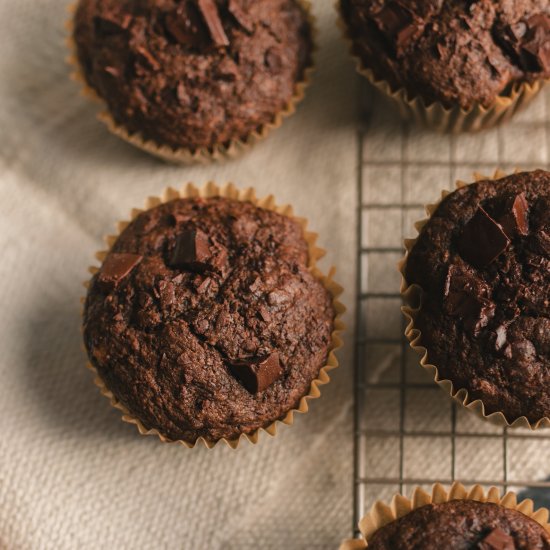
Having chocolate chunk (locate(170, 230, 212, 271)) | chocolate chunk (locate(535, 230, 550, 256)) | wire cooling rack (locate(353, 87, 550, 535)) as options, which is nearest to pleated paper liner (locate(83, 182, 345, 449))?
wire cooling rack (locate(353, 87, 550, 535))

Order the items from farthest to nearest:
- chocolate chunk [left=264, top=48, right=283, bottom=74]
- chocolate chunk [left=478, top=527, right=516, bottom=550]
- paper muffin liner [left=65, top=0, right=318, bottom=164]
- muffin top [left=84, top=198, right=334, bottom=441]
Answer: paper muffin liner [left=65, top=0, right=318, bottom=164] < chocolate chunk [left=264, top=48, right=283, bottom=74] < muffin top [left=84, top=198, right=334, bottom=441] < chocolate chunk [left=478, top=527, right=516, bottom=550]

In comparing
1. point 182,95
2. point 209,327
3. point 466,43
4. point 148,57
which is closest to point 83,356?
point 209,327

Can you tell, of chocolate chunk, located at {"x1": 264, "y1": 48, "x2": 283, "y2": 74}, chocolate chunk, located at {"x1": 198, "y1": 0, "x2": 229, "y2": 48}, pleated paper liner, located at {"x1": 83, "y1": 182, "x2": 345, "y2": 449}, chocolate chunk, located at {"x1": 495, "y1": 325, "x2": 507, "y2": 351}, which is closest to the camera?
chocolate chunk, located at {"x1": 495, "y1": 325, "x2": 507, "y2": 351}

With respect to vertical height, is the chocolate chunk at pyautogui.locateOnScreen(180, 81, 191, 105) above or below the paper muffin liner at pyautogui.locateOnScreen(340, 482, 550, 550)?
Result: above

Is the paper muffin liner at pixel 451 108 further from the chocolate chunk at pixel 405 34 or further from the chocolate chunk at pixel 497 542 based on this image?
the chocolate chunk at pixel 497 542

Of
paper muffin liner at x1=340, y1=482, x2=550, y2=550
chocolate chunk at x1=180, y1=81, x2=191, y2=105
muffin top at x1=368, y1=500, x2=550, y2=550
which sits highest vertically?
chocolate chunk at x1=180, y1=81, x2=191, y2=105

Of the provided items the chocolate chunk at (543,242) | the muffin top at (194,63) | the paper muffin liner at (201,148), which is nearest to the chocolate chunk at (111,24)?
the muffin top at (194,63)

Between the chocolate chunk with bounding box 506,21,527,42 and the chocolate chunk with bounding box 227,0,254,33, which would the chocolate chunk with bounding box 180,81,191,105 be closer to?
the chocolate chunk with bounding box 227,0,254,33

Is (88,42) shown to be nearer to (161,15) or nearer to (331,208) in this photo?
(161,15)
